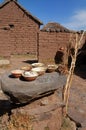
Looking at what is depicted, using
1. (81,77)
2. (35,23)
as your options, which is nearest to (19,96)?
(81,77)

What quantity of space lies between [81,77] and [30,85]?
7.16 m

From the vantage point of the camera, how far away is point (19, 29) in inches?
890

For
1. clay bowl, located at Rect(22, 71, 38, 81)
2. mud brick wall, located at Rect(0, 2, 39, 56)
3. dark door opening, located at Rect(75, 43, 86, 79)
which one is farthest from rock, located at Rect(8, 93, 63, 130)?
mud brick wall, located at Rect(0, 2, 39, 56)

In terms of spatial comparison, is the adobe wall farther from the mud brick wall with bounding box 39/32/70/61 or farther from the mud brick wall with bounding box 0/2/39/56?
the mud brick wall with bounding box 0/2/39/56

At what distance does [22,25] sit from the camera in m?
22.8

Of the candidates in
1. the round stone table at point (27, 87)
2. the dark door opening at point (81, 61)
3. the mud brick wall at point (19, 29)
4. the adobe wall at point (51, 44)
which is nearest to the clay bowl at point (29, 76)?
the round stone table at point (27, 87)

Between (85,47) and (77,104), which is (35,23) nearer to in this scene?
(85,47)

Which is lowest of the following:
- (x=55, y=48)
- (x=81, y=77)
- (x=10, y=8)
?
(x=81, y=77)

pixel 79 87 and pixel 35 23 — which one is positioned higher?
pixel 35 23

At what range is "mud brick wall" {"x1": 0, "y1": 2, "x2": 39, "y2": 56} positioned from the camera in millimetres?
22078

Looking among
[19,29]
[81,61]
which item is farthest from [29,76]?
[19,29]

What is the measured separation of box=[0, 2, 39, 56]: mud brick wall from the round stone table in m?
15.2

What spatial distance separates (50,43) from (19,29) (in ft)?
27.3

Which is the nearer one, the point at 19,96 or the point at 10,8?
the point at 19,96
